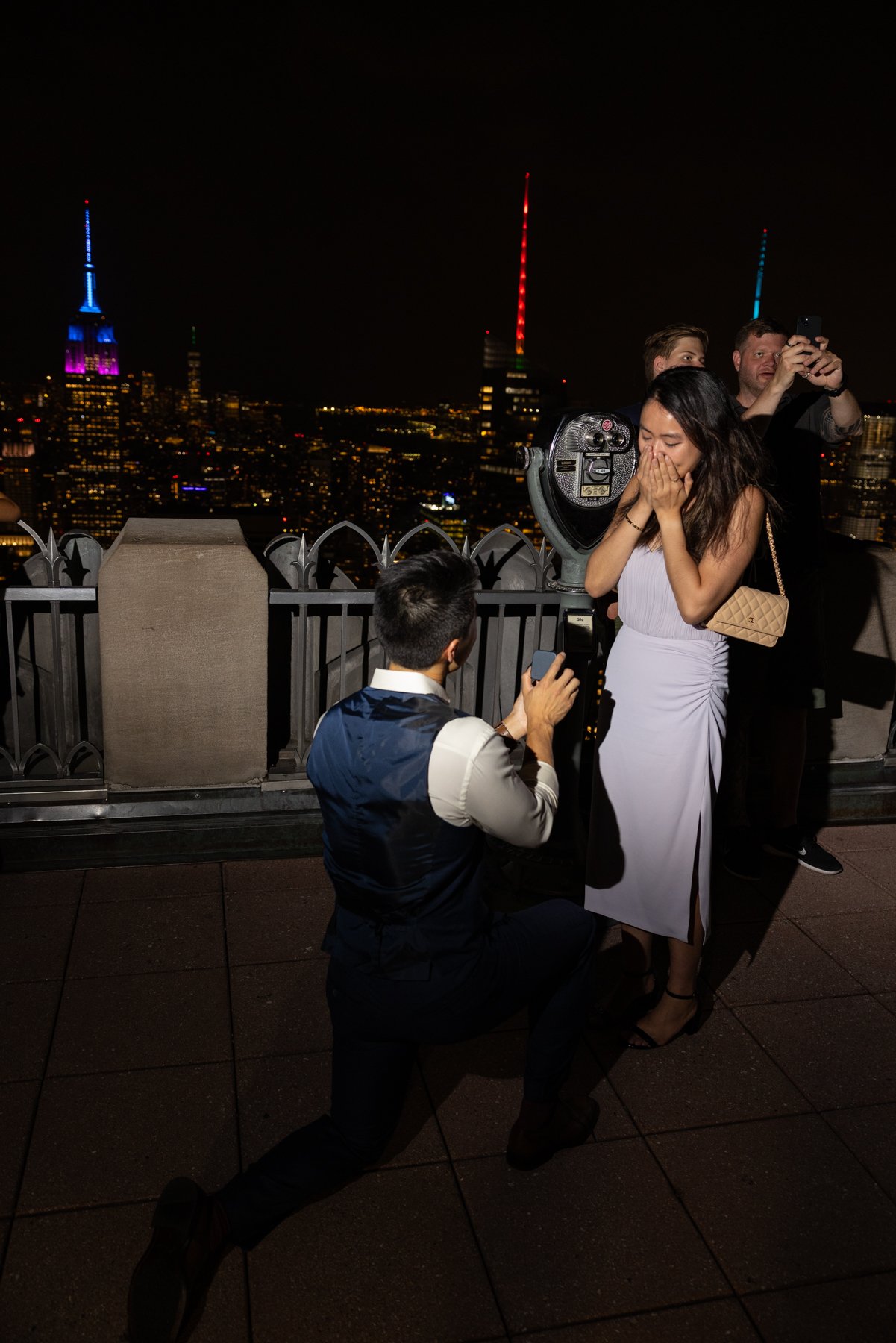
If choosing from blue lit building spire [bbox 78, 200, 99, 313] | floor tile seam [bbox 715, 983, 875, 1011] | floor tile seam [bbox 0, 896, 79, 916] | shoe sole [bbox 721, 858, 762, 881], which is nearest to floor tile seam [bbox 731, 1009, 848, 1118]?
floor tile seam [bbox 715, 983, 875, 1011]

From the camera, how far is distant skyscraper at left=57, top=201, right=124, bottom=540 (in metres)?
24.3

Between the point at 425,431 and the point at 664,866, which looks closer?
the point at 664,866

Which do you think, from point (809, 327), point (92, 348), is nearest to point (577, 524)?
point (809, 327)

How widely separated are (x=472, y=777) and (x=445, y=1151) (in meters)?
1.26

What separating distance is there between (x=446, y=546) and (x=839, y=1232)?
9.44ft

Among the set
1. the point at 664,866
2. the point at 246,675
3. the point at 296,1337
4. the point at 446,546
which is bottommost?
the point at 296,1337

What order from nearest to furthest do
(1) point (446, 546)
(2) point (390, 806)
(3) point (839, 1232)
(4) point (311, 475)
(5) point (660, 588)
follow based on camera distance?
1. (2) point (390, 806)
2. (3) point (839, 1232)
3. (5) point (660, 588)
4. (1) point (446, 546)
5. (4) point (311, 475)

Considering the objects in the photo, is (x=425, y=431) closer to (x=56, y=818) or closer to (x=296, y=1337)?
(x=56, y=818)

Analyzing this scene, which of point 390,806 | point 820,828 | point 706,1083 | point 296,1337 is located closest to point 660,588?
point 390,806

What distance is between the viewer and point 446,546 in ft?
14.0

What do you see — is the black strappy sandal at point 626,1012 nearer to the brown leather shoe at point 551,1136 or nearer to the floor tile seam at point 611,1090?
the floor tile seam at point 611,1090

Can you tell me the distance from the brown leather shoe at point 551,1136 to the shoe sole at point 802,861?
6.74ft

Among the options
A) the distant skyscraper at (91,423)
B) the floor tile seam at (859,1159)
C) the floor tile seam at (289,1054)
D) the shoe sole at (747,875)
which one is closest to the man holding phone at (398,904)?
the floor tile seam at (289,1054)

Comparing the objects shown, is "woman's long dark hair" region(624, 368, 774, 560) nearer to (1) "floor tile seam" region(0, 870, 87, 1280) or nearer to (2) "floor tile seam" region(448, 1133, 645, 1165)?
(2) "floor tile seam" region(448, 1133, 645, 1165)
